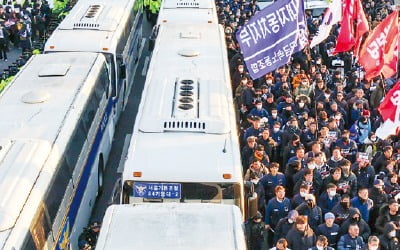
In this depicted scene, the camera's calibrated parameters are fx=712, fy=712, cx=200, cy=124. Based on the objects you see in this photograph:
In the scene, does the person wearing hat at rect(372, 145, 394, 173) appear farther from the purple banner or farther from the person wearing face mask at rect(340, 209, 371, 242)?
the purple banner

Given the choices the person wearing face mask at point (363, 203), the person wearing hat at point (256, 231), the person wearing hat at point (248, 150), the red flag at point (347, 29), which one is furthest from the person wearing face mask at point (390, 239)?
the red flag at point (347, 29)

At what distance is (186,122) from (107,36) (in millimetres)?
6708

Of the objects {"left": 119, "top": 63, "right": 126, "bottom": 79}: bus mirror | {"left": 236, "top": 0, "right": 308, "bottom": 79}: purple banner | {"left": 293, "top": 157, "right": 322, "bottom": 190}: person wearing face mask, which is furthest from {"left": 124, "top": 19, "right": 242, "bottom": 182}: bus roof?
{"left": 119, "top": 63, "right": 126, "bottom": 79}: bus mirror

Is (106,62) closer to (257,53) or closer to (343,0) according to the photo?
(257,53)

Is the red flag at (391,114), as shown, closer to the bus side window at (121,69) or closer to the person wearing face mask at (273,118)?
the person wearing face mask at (273,118)

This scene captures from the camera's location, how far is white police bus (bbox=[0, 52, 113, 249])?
9906 mm

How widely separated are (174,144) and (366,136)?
17.8 ft

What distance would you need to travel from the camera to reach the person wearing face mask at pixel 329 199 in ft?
38.3

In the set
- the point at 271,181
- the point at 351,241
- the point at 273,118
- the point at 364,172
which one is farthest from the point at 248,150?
the point at 351,241

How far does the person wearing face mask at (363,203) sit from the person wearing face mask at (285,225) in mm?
1288

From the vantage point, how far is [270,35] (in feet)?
47.3

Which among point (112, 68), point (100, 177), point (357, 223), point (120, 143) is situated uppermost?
point (112, 68)

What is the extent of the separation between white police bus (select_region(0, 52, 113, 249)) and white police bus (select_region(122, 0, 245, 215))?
1273mm

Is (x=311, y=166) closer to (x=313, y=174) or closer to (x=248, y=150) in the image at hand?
(x=313, y=174)
